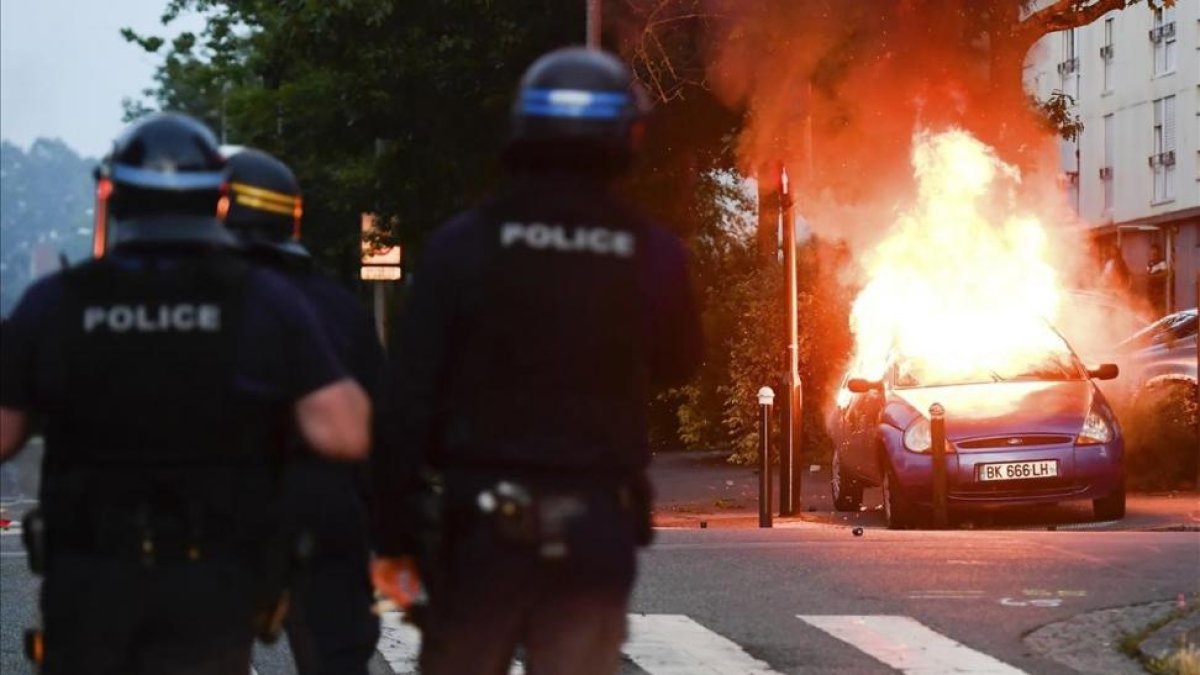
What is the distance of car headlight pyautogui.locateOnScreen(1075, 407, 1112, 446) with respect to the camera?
17.2m

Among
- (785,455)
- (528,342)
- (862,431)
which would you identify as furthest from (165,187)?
(785,455)

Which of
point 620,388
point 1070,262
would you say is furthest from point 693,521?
point 1070,262

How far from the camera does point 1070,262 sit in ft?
170

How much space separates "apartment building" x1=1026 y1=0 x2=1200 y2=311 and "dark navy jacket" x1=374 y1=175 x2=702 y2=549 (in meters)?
48.5

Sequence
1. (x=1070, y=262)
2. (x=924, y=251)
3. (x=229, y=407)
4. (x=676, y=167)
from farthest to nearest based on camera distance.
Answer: (x=1070, y=262), (x=676, y=167), (x=924, y=251), (x=229, y=407)

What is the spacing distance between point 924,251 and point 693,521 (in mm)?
4597

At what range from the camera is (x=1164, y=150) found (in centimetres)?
5528

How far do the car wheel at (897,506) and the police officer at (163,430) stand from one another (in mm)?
13226

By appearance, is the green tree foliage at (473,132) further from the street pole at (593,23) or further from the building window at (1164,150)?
the building window at (1164,150)

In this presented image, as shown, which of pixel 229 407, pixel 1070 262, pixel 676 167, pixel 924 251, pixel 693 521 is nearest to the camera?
pixel 229 407

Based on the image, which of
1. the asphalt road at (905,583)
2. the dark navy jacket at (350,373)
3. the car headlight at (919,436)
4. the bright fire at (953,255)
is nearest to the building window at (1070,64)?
the bright fire at (953,255)

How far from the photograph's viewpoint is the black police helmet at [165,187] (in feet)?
15.4

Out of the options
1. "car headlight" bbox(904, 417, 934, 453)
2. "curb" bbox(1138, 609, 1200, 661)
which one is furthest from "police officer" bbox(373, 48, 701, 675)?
"car headlight" bbox(904, 417, 934, 453)

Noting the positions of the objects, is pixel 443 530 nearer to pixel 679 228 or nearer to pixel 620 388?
pixel 620 388
